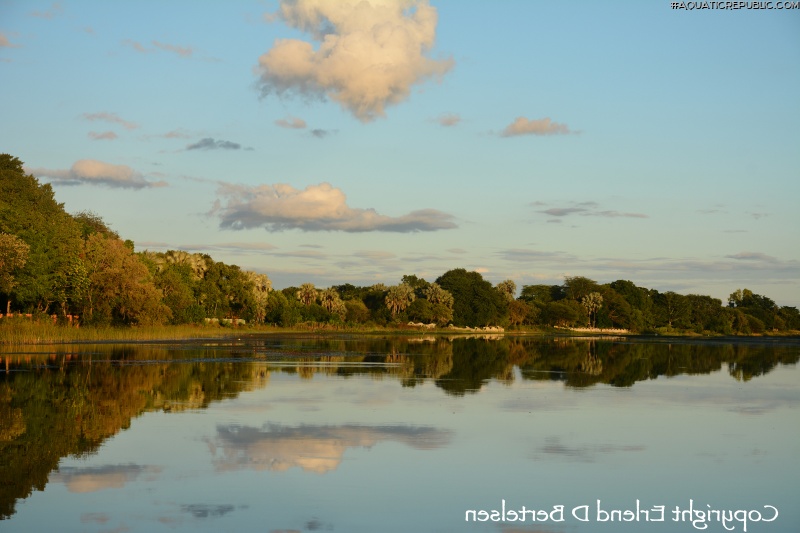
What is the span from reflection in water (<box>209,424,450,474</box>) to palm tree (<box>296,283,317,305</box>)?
136 meters

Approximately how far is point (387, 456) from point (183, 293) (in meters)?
85.6

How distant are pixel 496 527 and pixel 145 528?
15.6 feet

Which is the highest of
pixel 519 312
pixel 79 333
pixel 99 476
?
pixel 519 312

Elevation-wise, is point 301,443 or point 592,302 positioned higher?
point 592,302

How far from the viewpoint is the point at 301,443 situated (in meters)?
17.8

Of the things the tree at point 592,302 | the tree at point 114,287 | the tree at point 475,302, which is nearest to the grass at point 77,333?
the tree at point 114,287

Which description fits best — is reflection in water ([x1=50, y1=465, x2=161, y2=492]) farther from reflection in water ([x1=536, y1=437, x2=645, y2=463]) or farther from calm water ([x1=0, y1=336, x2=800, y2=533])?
reflection in water ([x1=536, y1=437, x2=645, y2=463])

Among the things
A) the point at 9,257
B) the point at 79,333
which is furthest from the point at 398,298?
the point at 9,257

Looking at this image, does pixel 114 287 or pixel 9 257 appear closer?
pixel 9 257

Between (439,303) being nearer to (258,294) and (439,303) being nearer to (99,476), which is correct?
(258,294)

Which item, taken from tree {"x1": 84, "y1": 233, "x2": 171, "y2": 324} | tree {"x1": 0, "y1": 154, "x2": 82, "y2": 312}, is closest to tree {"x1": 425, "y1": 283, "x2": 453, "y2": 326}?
tree {"x1": 84, "y1": 233, "x2": 171, "y2": 324}

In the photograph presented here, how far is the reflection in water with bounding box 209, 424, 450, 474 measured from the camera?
1563cm

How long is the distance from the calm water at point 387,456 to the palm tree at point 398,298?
13023 centimetres

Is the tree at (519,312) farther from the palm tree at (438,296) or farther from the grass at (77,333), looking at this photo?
the grass at (77,333)
